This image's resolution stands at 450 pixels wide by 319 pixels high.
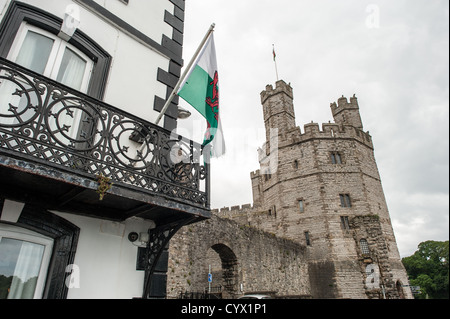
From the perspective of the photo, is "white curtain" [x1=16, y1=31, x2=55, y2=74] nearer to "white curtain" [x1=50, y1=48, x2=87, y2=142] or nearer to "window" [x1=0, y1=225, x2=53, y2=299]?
"white curtain" [x1=50, y1=48, x2=87, y2=142]

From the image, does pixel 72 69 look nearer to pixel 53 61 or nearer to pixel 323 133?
pixel 53 61

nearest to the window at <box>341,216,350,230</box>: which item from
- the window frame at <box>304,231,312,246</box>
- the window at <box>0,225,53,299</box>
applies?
the window frame at <box>304,231,312,246</box>

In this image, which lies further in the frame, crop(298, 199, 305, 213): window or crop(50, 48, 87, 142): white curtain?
crop(298, 199, 305, 213): window

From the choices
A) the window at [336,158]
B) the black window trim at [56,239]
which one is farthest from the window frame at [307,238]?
the black window trim at [56,239]

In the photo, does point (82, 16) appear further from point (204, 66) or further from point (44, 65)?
point (204, 66)

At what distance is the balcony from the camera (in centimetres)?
318

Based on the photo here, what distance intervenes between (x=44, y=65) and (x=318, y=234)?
2341 centimetres

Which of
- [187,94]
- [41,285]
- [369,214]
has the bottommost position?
[41,285]

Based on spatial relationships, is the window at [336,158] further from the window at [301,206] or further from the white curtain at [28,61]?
the white curtain at [28,61]

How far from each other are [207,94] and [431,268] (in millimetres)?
62520

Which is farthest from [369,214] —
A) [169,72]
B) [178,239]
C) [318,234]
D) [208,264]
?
[169,72]

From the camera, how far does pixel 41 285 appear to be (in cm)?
372

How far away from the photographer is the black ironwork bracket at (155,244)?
4.40 metres

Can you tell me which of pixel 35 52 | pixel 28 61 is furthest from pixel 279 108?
pixel 28 61
